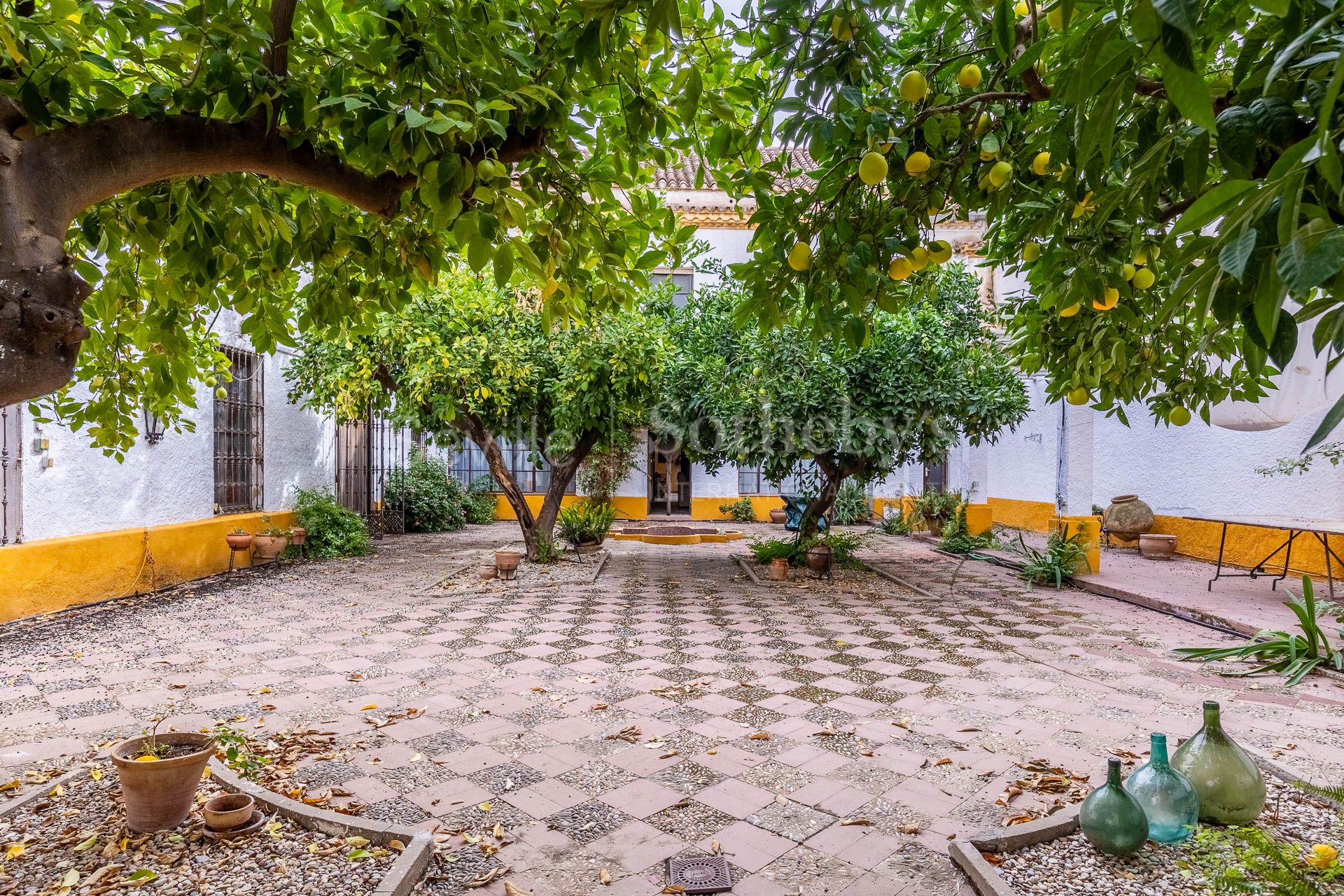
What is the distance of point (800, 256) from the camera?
2283 mm

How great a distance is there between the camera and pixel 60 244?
1.65m

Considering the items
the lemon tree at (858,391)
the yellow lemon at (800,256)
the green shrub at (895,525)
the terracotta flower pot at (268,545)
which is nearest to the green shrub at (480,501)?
the terracotta flower pot at (268,545)

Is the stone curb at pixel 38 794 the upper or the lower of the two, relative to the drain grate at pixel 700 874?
upper

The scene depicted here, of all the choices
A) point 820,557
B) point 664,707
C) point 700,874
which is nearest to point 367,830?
point 700,874

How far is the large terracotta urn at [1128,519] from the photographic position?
1101cm

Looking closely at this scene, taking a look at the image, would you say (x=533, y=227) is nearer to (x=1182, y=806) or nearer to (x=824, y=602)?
(x=1182, y=806)

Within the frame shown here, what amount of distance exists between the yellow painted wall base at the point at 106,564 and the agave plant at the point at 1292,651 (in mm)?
8910

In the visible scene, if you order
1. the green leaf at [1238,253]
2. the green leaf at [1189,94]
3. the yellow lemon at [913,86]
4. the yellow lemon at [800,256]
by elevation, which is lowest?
the green leaf at [1238,253]

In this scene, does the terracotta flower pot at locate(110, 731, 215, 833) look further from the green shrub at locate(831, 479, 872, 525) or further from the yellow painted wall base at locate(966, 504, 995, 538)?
the green shrub at locate(831, 479, 872, 525)

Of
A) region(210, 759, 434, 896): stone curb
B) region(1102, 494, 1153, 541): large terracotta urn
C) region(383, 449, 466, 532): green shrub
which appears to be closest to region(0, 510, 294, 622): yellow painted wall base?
region(210, 759, 434, 896): stone curb

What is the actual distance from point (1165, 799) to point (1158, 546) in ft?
30.3

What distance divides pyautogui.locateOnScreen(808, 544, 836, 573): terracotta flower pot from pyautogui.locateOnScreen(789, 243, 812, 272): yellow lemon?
7000 mm

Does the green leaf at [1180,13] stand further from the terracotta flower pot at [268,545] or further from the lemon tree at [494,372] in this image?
the terracotta flower pot at [268,545]

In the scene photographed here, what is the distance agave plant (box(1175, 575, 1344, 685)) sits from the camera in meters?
4.82
